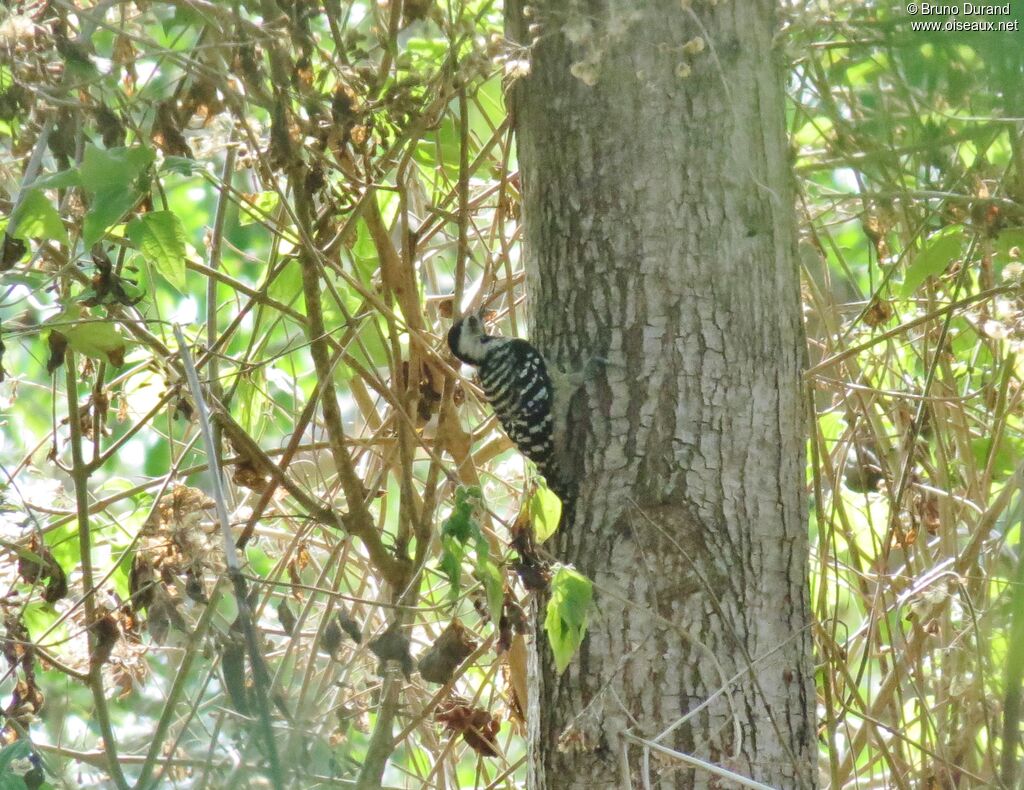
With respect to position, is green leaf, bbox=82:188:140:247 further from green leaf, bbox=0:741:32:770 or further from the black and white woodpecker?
the black and white woodpecker

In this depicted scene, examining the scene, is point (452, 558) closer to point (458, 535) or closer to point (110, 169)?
point (458, 535)

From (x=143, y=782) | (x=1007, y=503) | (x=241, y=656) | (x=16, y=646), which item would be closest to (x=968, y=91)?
(x=241, y=656)

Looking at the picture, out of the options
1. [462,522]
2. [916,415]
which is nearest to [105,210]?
[462,522]

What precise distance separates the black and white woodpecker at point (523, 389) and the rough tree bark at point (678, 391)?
0.09 meters

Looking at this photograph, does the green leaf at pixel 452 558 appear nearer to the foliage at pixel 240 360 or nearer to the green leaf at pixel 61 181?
the foliage at pixel 240 360

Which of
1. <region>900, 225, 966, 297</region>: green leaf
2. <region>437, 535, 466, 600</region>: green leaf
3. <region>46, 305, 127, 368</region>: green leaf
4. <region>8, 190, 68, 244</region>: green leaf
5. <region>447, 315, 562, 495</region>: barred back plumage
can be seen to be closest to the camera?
<region>437, 535, 466, 600</region>: green leaf

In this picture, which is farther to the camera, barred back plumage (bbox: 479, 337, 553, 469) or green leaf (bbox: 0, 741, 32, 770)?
barred back plumage (bbox: 479, 337, 553, 469)

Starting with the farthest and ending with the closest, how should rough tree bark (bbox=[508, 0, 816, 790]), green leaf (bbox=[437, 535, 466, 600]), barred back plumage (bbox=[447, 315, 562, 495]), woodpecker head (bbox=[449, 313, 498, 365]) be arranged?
woodpecker head (bbox=[449, 313, 498, 365]), barred back plumage (bbox=[447, 315, 562, 495]), rough tree bark (bbox=[508, 0, 816, 790]), green leaf (bbox=[437, 535, 466, 600])

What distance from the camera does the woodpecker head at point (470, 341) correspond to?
324 centimetres

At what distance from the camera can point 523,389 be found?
9.23 ft

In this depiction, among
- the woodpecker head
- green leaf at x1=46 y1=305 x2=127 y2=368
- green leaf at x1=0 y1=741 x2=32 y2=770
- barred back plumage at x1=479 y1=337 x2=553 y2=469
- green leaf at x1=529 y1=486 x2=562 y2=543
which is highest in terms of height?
the woodpecker head

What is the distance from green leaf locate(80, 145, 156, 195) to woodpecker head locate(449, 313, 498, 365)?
141 centimetres

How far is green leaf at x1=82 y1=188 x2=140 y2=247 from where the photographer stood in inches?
73.5

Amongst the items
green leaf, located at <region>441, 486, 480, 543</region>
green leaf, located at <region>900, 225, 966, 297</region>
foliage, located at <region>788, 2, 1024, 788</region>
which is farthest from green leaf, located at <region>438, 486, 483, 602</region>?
green leaf, located at <region>900, 225, 966, 297</region>
